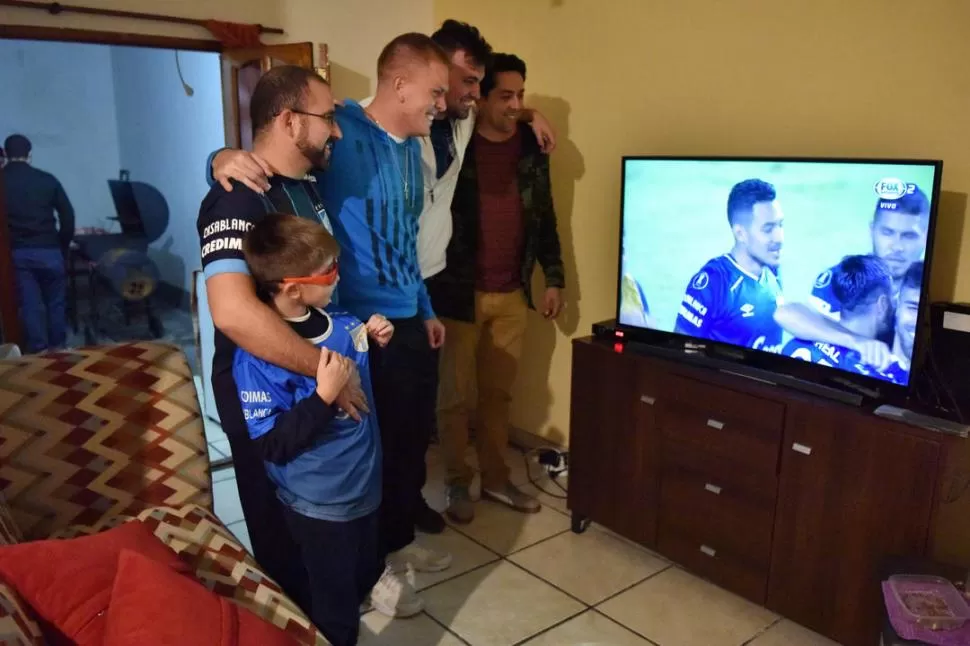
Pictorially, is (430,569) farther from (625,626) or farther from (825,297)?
(825,297)

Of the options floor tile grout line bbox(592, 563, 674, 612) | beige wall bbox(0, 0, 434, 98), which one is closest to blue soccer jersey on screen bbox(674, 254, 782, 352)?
floor tile grout line bbox(592, 563, 674, 612)

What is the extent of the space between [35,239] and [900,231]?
13.7 ft

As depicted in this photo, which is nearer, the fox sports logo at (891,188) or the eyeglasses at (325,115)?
the eyeglasses at (325,115)

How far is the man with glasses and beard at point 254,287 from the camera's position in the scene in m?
1.57

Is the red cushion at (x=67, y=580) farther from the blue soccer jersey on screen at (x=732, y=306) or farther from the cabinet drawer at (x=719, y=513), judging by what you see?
the blue soccer jersey on screen at (x=732, y=306)

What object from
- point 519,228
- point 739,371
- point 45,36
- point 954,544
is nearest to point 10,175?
point 45,36

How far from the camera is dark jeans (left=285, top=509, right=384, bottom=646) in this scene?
5.54 ft

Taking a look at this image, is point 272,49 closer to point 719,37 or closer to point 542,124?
point 542,124

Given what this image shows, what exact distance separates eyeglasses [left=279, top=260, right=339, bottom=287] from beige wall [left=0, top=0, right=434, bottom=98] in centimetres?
196

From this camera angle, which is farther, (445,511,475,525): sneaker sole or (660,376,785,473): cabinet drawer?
(445,511,475,525): sneaker sole

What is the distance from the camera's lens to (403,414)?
7.57 ft

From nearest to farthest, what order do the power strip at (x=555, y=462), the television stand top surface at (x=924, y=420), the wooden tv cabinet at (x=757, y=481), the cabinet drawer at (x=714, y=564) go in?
the television stand top surface at (x=924, y=420), the wooden tv cabinet at (x=757, y=481), the cabinet drawer at (x=714, y=564), the power strip at (x=555, y=462)

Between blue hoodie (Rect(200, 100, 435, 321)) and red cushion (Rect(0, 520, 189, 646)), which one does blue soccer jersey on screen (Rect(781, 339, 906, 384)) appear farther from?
red cushion (Rect(0, 520, 189, 646))

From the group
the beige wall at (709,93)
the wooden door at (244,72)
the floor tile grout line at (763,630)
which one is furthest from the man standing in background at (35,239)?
the floor tile grout line at (763,630)
